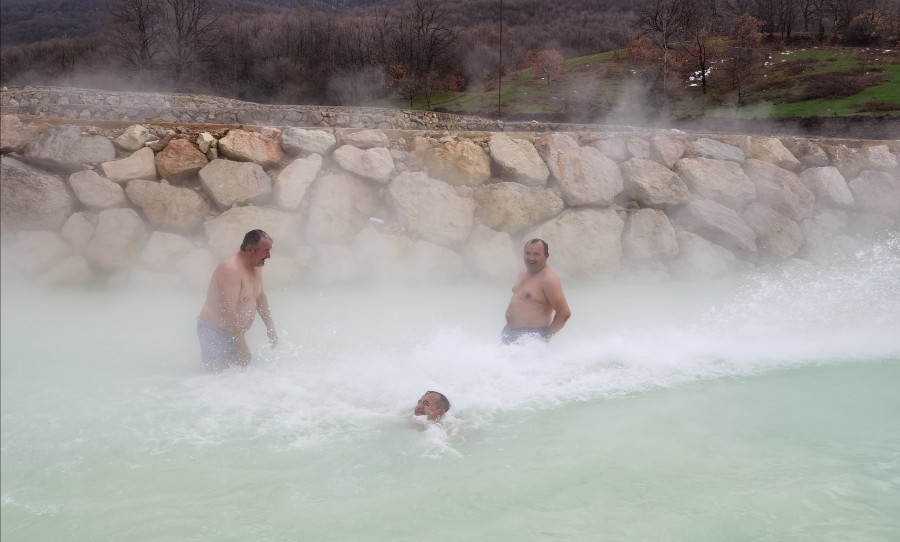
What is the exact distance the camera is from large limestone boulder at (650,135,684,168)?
642 cm

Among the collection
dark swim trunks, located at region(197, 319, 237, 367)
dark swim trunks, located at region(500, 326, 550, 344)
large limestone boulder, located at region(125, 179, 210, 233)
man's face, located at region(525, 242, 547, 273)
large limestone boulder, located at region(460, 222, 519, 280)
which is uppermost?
large limestone boulder, located at region(125, 179, 210, 233)

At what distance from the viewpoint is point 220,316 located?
3.63 m

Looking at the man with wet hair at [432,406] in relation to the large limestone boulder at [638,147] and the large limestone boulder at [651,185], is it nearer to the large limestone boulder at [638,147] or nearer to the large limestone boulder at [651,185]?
the large limestone boulder at [651,185]

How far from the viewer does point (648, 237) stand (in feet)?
19.9

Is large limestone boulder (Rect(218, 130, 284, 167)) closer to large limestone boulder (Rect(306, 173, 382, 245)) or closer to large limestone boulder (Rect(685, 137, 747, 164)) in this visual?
large limestone boulder (Rect(306, 173, 382, 245))

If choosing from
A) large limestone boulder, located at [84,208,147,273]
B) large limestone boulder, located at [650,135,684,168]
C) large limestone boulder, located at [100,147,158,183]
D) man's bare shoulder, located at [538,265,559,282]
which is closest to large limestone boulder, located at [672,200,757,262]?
large limestone boulder, located at [650,135,684,168]

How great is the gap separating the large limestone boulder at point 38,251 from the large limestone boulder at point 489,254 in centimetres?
318

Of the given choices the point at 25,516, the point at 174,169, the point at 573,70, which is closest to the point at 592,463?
the point at 25,516

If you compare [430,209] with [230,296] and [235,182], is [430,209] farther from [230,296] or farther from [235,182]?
[230,296]

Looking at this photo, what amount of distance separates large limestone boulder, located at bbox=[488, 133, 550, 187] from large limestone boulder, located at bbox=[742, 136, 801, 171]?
2.56 m

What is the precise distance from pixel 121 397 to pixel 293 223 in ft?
7.49

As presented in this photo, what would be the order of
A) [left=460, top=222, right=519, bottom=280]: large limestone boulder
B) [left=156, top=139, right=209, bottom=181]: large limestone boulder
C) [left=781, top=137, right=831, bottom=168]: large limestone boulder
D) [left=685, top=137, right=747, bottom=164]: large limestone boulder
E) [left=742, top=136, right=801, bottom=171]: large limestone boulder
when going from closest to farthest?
[left=156, top=139, right=209, bottom=181]: large limestone boulder → [left=460, top=222, right=519, bottom=280]: large limestone boulder → [left=685, top=137, right=747, bottom=164]: large limestone boulder → [left=742, top=136, right=801, bottom=171]: large limestone boulder → [left=781, top=137, right=831, bottom=168]: large limestone boulder

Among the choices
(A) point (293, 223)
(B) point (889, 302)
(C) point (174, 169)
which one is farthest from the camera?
(B) point (889, 302)

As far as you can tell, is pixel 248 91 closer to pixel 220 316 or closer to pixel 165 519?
pixel 220 316
